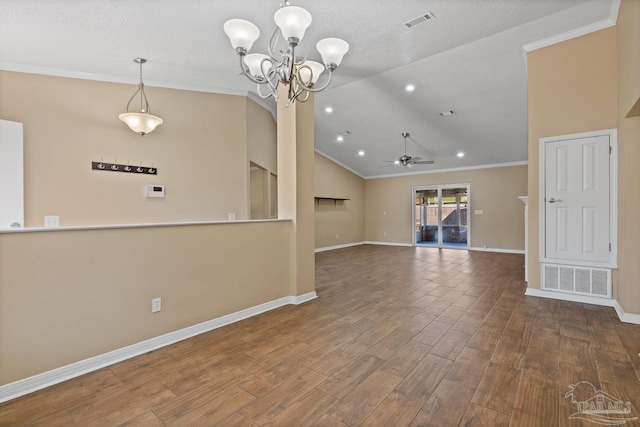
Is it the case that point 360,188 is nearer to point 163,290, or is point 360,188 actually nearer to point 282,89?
point 282,89

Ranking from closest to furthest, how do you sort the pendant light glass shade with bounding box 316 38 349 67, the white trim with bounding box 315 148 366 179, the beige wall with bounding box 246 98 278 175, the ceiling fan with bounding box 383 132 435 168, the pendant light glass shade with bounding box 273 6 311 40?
the pendant light glass shade with bounding box 273 6 311 40 → the pendant light glass shade with bounding box 316 38 349 67 → the beige wall with bounding box 246 98 278 175 → the ceiling fan with bounding box 383 132 435 168 → the white trim with bounding box 315 148 366 179

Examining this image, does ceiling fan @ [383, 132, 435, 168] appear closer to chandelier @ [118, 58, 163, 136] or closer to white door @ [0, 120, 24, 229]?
chandelier @ [118, 58, 163, 136]

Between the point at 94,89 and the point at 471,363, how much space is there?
5.04 meters

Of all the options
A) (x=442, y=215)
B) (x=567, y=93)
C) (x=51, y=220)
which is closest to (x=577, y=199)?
(x=567, y=93)

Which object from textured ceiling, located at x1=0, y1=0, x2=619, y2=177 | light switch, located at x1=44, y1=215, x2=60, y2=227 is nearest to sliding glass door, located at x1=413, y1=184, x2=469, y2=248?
textured ceiling, located at x1=0, y1=0, x2=619, y2=177

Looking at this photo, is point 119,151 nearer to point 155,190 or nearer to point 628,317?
point 155,190

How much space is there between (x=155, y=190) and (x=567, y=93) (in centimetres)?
555

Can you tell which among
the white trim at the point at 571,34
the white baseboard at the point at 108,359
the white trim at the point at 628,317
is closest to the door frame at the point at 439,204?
the white trim at the point at 571,34

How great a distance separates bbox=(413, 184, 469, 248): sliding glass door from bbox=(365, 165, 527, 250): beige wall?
0.66 ft

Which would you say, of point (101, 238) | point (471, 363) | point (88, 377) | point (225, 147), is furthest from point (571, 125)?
point (88, 377)

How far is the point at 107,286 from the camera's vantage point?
7.36ft

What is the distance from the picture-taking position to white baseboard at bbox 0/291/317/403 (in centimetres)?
186

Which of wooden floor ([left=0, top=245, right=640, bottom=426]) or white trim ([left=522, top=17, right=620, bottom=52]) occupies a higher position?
white trim ([left=522, top=17, right=620, bottom=52])

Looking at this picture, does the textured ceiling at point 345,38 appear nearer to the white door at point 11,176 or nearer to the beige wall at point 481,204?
the white door at point 11,176
